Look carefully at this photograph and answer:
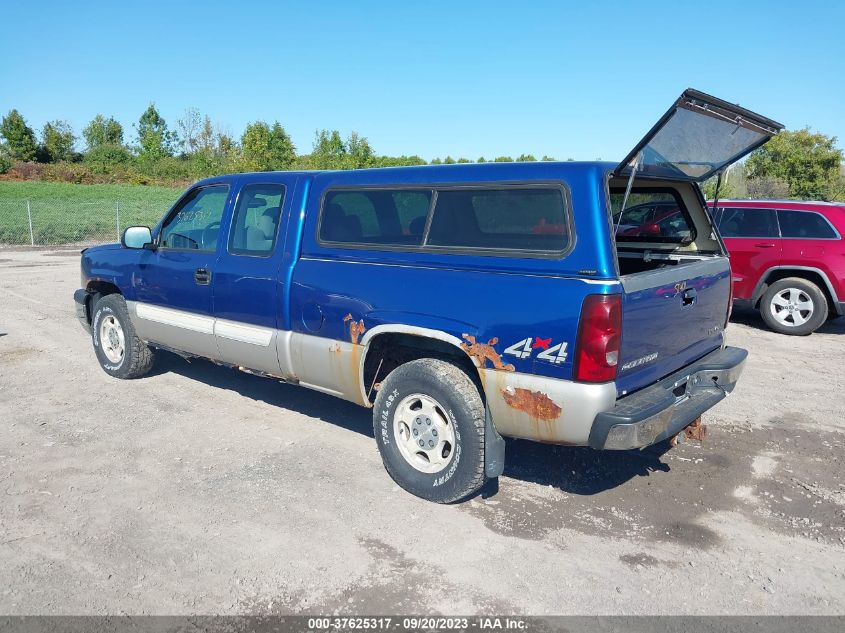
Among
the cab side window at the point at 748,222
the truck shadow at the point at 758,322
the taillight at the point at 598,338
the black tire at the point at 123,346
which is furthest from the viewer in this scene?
the truck shadow at the point at 758,322

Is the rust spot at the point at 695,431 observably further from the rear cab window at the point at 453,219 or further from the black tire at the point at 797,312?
the black tire at the point at 797,312

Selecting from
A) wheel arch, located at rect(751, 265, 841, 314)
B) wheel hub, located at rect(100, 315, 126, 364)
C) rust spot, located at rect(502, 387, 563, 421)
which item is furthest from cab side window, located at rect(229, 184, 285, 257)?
wheel arch, located at rect(751, 265, 841, 314)

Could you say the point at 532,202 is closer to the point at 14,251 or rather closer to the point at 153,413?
the point at 153,413

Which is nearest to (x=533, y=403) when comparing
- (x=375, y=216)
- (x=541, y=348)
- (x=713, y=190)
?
(x=541, y=348)

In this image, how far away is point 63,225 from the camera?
23.5 meters

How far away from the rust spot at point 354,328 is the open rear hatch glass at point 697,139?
177cm

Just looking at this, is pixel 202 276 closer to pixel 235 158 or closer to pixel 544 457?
pixel 544 457

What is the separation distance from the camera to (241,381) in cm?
647

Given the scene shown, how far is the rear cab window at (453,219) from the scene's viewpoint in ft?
11.7

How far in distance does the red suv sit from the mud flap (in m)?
6.17

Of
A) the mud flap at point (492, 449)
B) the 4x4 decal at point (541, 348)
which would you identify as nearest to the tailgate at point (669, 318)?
the 4x4 decal at point (541, 348)

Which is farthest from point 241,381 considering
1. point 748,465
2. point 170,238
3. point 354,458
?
point 748,465

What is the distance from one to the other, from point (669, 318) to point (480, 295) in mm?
1129

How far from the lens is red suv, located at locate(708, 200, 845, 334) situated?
8.68 m
